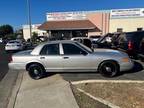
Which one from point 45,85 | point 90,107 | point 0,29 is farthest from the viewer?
point 0,29

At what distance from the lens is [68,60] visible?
10.2 metres

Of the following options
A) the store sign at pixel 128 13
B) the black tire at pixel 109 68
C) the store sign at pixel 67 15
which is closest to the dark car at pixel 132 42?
the black tire at pixel 109 68

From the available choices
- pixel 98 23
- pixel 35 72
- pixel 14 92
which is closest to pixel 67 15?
pixel 98 23

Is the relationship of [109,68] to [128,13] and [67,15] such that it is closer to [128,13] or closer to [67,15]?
[128,13]

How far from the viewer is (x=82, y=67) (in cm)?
1016

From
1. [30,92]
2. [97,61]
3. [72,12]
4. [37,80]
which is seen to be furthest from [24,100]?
[72,12]

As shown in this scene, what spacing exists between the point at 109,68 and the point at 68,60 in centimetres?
157

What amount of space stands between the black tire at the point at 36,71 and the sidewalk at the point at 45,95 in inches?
15.2

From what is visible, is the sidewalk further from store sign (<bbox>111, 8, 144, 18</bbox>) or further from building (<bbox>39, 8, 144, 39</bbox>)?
store sign (<bbox>111, 8, 144, 18</bbox>)

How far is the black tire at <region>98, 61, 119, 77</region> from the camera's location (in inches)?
396

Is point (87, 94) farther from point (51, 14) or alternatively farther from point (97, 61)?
point (51, 14)

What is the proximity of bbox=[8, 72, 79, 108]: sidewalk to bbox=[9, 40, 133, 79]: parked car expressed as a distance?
0.57 m

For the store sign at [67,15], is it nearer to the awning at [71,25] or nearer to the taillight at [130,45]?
the awning at [71,25]

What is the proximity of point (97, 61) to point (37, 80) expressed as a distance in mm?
2392
